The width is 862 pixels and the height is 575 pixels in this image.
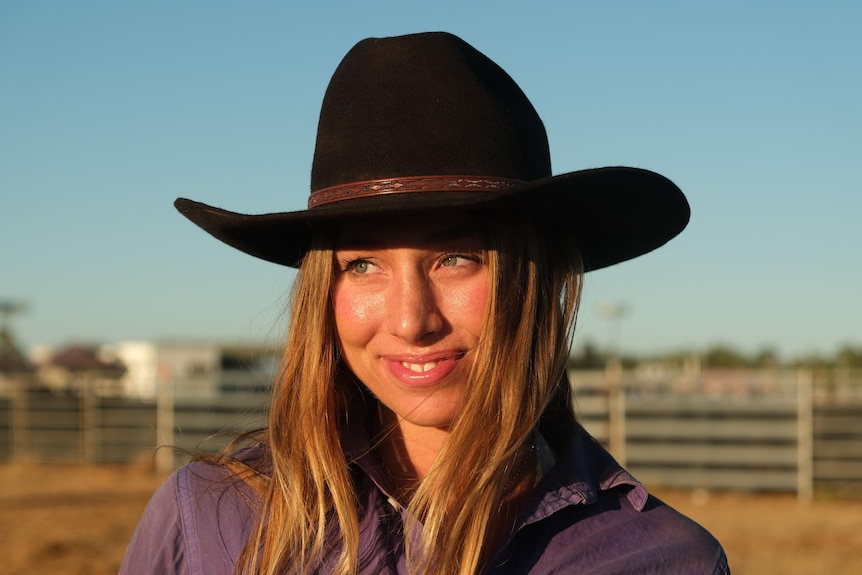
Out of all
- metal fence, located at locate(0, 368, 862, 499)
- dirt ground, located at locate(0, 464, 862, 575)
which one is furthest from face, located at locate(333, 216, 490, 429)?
metal fence, located at locate(0, 368, 862, 499)

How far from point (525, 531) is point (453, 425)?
0.22m

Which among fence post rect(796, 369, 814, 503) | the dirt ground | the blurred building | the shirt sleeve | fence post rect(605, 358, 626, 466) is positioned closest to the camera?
the shirt sleeve

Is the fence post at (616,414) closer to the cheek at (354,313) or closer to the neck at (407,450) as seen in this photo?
the neck at (407,450)

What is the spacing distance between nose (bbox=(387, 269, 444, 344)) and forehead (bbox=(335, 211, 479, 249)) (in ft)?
0.21

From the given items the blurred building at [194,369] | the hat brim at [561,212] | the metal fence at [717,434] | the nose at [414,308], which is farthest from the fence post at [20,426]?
the nose at [414,308]

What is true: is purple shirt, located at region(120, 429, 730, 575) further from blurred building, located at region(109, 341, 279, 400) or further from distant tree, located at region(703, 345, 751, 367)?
distant tree, located at region(703, 345, 751, 367)

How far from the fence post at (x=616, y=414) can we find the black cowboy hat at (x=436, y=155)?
11529 millimetres

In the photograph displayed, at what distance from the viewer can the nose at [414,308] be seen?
5.67 feet

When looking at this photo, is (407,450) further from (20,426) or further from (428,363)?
(20,426)

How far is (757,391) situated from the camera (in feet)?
63.7

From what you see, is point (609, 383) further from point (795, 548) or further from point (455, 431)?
point (455, 431)

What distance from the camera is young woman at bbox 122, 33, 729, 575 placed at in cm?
175

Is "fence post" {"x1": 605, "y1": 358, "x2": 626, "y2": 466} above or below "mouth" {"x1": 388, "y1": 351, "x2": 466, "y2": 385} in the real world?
below

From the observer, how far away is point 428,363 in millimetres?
1777
